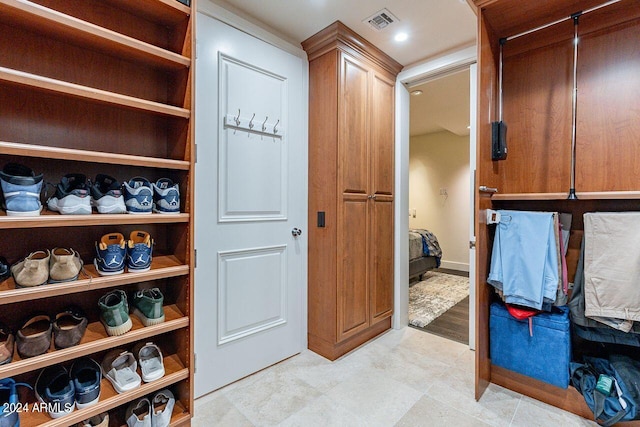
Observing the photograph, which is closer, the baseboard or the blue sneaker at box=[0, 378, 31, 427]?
the blue sneaker at box=[0, 378, 31, 427]

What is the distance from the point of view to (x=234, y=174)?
1.95 metres

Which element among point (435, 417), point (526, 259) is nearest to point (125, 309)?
point (435, 417)

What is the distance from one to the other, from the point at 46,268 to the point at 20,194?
11.0 inches

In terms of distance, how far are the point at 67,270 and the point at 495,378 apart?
2.42 meters

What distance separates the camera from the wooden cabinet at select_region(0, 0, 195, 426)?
1137 millimetres

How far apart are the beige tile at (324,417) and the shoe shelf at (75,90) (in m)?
1.66

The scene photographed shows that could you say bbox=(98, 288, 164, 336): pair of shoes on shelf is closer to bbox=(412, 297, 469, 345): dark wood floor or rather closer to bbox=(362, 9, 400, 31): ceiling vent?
bbox=(362, 9, 400, 31): ceiling vent

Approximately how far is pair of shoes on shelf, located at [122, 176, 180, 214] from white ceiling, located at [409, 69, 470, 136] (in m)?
2.43

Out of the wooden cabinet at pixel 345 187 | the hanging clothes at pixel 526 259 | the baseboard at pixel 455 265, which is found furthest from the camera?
the baseboard at pixel 455 265

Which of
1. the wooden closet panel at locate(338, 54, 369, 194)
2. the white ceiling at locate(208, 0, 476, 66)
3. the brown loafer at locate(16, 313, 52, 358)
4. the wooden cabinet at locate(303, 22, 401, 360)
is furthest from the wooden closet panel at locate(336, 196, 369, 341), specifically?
the brown loafer at locate(16, 313, 52, 358)

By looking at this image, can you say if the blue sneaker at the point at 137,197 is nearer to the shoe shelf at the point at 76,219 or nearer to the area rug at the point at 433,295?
the shoe shelf at the point at 76,219

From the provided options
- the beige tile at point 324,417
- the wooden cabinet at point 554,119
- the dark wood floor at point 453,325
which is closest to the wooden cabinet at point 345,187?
the beige tile at point 324,417

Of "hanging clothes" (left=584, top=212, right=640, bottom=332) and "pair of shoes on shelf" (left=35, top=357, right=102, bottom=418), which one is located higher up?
"hanging clothes" (left=584, top=212, right=640, bottom=332)

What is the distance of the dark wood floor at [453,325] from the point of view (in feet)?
8.83
